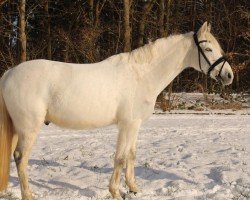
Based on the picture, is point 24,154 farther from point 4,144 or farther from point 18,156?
point 4,144

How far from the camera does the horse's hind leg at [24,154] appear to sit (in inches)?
179

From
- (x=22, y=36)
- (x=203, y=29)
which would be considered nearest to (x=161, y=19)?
(x=22, y=36)

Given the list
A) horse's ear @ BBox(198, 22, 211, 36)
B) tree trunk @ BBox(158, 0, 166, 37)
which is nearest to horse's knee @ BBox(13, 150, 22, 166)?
horse's ear @ BBox(198, 22, 211, 36)

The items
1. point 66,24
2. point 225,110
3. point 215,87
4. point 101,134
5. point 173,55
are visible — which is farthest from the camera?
point 66,24

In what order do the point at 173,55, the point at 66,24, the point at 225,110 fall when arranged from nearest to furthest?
the point at 173,55
the point at 225,110
the point at 66,24

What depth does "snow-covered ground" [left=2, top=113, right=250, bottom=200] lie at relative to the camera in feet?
16.2

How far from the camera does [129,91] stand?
4.73 m

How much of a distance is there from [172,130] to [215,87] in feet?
39.8

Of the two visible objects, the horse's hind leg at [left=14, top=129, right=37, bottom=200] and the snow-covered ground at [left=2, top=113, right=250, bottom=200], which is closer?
the horse's hind leg at [left=14, top=129, right=37, bottom=200]

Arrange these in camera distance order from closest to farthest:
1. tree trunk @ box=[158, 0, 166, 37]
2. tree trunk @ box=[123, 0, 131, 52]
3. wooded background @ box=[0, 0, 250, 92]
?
tree trunk @ box=[123, 0, 131, 52] → wooded background @ box=[0, 0, 250, 92] → tree trunk @ box=[158, 0, 166, 37]

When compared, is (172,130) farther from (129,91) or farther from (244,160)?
(129,91)

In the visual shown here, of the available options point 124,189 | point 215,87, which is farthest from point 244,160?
point 215,87

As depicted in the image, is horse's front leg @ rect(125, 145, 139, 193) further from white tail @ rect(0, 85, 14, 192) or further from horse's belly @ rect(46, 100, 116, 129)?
white tail @ rect(0, 85, 14, 192)

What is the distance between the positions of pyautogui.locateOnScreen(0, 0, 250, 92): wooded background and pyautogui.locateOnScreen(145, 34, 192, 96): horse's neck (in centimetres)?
1219
